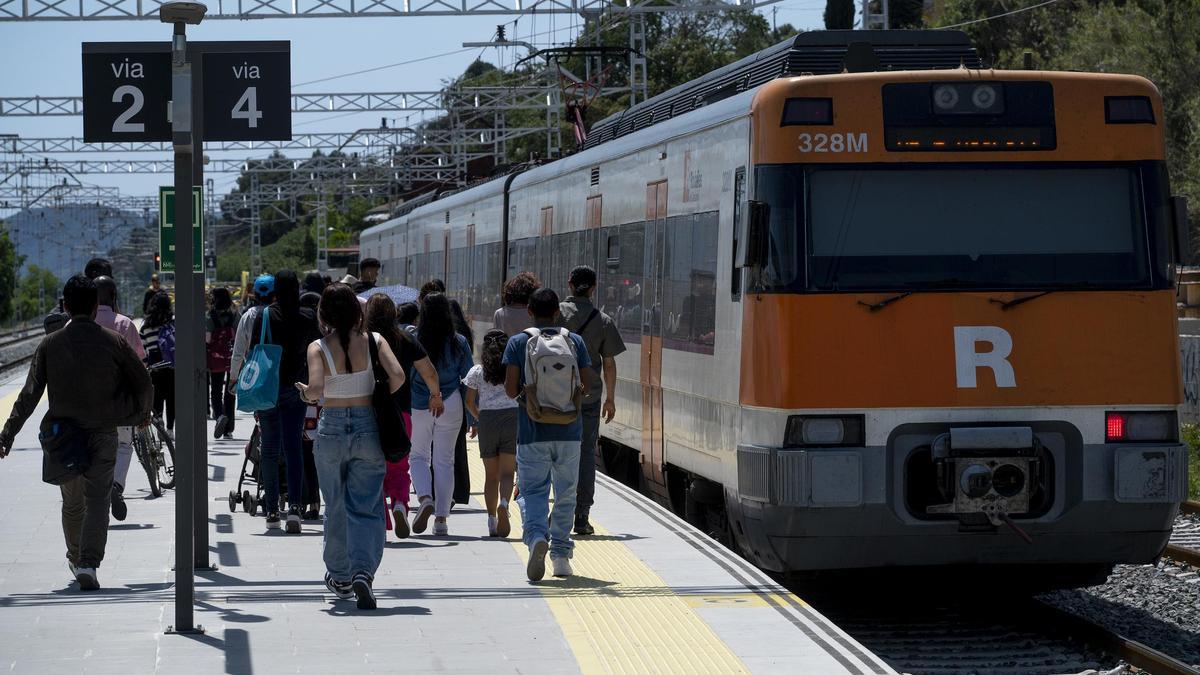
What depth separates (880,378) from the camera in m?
9.59

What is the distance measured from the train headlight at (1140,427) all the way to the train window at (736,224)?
2.22m

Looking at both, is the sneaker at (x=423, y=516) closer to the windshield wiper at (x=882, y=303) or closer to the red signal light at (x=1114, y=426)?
the windshield wiper at (x=882, y=303)

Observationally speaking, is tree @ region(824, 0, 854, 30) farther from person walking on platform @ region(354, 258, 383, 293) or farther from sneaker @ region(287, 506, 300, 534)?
sneaker @ region(287, 506, 300, 534)

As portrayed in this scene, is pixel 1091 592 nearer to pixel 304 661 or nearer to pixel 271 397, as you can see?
pixel 271 397

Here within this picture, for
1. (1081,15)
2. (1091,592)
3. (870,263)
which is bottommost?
(1091,592)

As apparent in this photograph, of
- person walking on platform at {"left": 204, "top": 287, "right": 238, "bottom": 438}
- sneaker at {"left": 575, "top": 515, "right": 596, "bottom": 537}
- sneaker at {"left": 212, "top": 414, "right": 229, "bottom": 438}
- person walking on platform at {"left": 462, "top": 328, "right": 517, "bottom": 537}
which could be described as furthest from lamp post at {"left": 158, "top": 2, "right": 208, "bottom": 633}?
sneaker at {"left": 212, "top": 414, "right": 229, "bottom": 438}

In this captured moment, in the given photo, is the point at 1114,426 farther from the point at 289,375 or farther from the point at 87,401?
the point at 87,401

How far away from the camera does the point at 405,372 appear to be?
10.9 m

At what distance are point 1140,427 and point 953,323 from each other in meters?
1.23

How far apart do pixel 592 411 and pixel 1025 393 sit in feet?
10.0

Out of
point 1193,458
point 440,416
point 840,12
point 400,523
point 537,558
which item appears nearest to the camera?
point 537,558

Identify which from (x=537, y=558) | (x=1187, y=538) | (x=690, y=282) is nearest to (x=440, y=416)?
(x=690, y=282)

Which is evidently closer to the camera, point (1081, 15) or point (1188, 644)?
point (1188, 644)

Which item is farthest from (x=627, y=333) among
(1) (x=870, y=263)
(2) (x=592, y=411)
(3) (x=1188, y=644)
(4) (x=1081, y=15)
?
(4) (x=1081, y=15)
